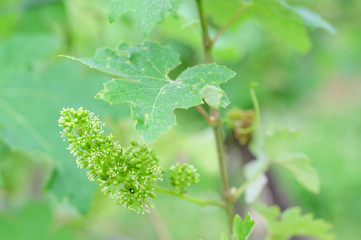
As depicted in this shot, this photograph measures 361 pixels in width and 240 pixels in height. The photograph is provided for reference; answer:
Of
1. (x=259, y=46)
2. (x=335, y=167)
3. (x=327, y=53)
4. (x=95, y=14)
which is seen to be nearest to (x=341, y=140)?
(x=335, y=167)

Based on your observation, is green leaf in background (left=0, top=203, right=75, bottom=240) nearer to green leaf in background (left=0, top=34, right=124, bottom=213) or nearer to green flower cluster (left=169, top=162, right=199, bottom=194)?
green leaf in background (left=0, top=34, right=124, bottom=213)

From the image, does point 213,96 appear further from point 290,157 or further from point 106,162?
point 290,157

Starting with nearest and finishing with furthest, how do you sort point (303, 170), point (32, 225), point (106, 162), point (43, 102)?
point (106, 162) → point (303, 170) → point (43, 102) → point (32, 225)

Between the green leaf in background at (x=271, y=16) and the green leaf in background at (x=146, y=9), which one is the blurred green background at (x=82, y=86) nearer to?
the green leaf in background at (x=271, y=16)

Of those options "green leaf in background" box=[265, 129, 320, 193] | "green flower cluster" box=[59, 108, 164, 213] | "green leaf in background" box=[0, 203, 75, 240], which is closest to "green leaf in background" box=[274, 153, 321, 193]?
"green leaf in background" box=[265, 129, 320, 193]

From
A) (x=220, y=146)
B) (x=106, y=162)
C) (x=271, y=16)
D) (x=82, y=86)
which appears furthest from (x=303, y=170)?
(x=82, y=86)

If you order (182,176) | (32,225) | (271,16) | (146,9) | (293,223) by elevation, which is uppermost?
(146,9)

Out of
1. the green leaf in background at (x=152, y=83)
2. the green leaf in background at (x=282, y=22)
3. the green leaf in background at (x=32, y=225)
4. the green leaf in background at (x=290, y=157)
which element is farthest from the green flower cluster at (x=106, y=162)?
the green leaf in background at (x=32, y=225)
